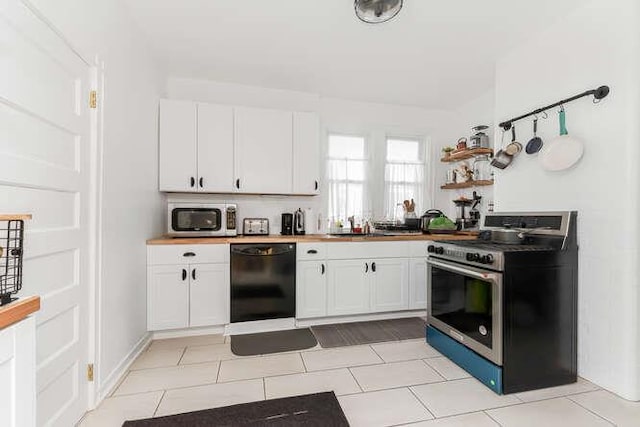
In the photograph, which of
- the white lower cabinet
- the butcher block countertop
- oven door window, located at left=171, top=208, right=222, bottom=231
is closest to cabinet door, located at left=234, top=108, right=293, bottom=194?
oven door window, located at left=171, top=208, right=222, bottom=231

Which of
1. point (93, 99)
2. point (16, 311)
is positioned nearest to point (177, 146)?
point (93, 99)

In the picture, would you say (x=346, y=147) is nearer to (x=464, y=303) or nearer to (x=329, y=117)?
(x=329, y=117)

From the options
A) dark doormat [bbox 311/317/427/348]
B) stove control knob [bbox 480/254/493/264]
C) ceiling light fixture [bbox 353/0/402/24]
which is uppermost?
ceiling light fixture [bbox 353/0/402/24]

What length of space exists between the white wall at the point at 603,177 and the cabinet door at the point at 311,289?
1.97 meters

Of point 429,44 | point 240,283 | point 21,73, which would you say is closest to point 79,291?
point 21,73

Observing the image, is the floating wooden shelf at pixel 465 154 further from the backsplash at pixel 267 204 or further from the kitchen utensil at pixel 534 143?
the backsplash at pixel 267 204

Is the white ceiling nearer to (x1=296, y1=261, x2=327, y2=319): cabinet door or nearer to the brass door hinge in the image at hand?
the brass door hinge

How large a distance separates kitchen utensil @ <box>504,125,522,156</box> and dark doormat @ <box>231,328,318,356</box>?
2.39 m

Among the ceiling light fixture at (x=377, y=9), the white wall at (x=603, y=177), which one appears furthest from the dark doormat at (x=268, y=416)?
the ceiling light fixture at (x=377, y=9)

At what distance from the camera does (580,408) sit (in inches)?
68.4

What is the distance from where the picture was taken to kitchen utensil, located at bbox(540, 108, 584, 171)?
81.0 inches

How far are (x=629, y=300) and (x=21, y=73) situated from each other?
337 centimetres

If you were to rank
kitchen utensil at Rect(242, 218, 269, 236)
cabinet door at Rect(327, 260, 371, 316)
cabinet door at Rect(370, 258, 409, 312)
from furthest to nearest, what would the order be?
kitchen utensil at Rect(242, 218, 269, 236) < cabinet door at Rect(370, 258, 409, 312) < cabinet door at Rect(327, 260, 371, 316)

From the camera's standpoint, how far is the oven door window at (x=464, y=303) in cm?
197
